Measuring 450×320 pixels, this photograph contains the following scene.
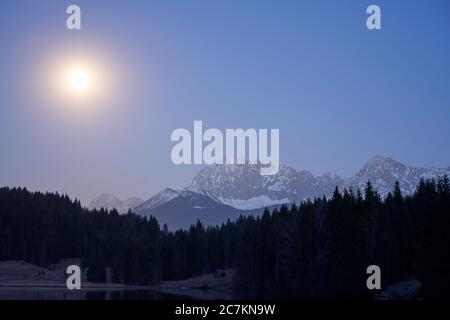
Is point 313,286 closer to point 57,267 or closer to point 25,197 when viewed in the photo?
point 57,267

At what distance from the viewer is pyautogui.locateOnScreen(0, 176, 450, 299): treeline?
6256cm

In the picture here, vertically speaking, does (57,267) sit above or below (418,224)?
below

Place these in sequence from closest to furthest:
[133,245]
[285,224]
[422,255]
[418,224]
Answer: [422,255], [418,224], [285,224], [133,245]

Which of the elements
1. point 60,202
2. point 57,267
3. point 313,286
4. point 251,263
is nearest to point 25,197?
point 60,202

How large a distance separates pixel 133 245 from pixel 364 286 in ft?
208

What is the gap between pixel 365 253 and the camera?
6562 cm

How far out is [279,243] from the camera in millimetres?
86625

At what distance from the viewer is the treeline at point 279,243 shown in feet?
205

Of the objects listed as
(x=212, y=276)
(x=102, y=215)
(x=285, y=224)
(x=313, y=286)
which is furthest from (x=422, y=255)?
(x=102, y=215)
